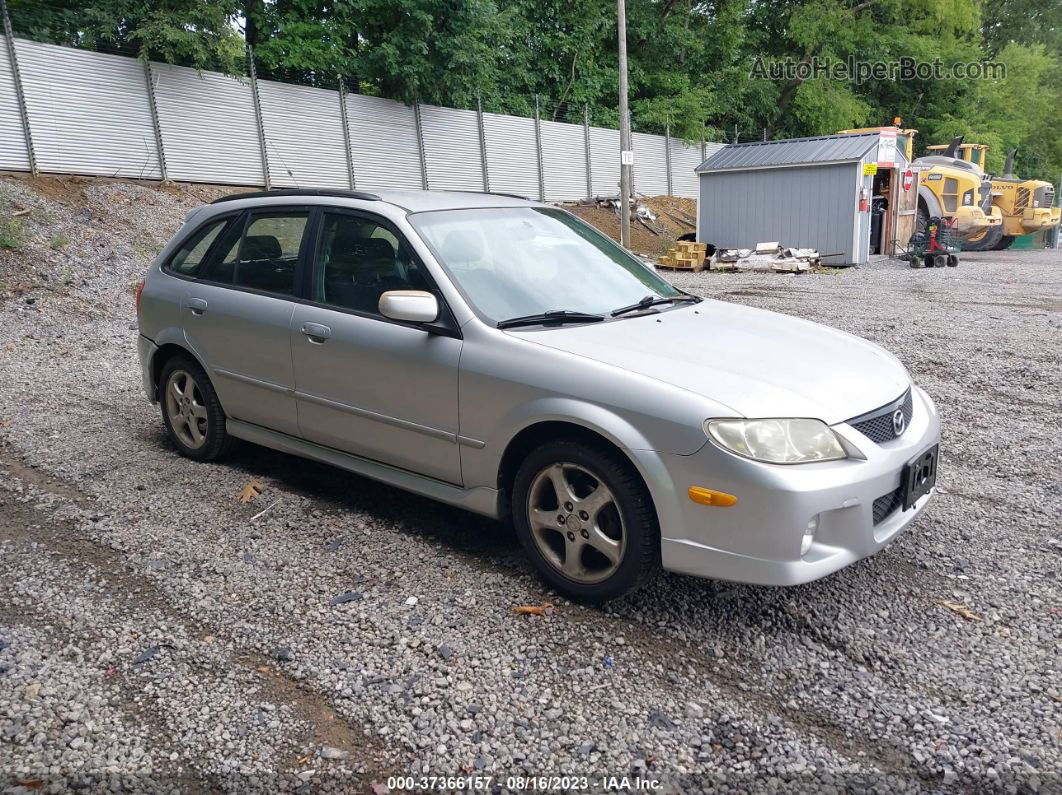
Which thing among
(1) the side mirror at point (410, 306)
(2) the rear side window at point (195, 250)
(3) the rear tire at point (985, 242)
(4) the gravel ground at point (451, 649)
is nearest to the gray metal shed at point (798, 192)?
(3) the rear tire at point (985, 242)

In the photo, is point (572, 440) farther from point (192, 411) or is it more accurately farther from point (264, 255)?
point (192, 411)

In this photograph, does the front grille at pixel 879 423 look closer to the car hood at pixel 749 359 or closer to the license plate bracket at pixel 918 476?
the car hood at pixel 749 359

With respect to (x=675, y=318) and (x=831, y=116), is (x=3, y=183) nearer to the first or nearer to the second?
(x=675, y=318)

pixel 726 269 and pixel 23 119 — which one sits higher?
pixel 23 119

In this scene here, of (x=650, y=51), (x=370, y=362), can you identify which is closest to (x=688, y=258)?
(x=650, y=51)

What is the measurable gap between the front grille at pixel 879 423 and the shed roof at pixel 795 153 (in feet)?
60.6

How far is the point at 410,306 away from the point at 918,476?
91.4 inches

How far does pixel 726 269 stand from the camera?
20.9 meters

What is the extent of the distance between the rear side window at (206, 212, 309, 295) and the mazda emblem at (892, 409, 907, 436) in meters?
3.13

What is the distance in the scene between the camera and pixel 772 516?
3.20 m

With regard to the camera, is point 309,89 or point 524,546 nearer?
point 524,546

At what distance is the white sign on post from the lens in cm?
2114

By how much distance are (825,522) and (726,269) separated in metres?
18.3

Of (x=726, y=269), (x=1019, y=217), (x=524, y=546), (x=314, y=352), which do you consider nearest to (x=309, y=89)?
(x=726, y=269)
